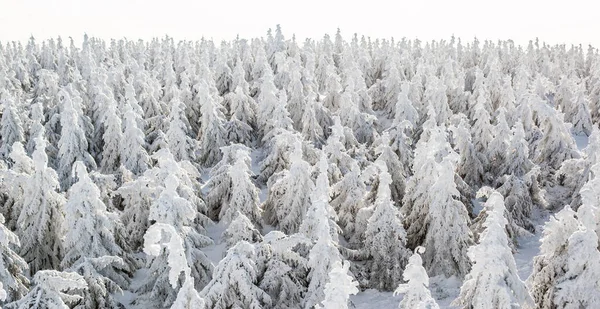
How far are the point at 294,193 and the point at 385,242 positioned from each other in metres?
4.92

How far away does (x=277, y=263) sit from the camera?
17484 millimetres

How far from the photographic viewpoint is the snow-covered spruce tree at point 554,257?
1409cm

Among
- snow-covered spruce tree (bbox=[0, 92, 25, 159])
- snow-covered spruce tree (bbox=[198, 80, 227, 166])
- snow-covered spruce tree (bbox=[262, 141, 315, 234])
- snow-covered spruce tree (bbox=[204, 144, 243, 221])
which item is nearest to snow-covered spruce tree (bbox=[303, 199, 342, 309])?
snow-covered spruce tree (bbox=[262, 141, 315, 234])

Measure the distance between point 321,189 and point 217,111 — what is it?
928 inches

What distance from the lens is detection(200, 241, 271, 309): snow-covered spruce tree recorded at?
1557 cm

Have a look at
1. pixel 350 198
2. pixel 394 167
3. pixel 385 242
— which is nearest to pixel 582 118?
pixel 394 167

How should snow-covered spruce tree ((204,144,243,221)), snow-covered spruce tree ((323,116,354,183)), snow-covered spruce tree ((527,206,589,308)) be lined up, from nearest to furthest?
snow-covered spruce tree ((527,206,589,308)) → snow-covered spruce tree ((204,144,243,221)) → snow-covered spruce tree ((323,116,354,183))

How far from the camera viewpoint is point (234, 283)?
1573cm

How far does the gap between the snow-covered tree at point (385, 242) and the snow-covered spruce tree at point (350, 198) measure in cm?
224

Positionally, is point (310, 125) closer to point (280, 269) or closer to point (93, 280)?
point (280, 269)

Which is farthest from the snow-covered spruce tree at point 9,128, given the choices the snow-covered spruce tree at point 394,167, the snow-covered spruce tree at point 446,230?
the snow-covered spruce tree at point 446,230

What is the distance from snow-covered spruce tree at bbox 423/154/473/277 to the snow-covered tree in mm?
1319

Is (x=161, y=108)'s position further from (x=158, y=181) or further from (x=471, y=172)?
(x=471, y=172)

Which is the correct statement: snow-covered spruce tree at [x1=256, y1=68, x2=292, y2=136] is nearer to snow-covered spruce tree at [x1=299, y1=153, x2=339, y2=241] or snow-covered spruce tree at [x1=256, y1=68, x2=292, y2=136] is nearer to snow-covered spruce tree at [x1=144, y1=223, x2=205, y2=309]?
snow-covered spruce tree at [x1=299, y1=153, x2=339, y2=241]
